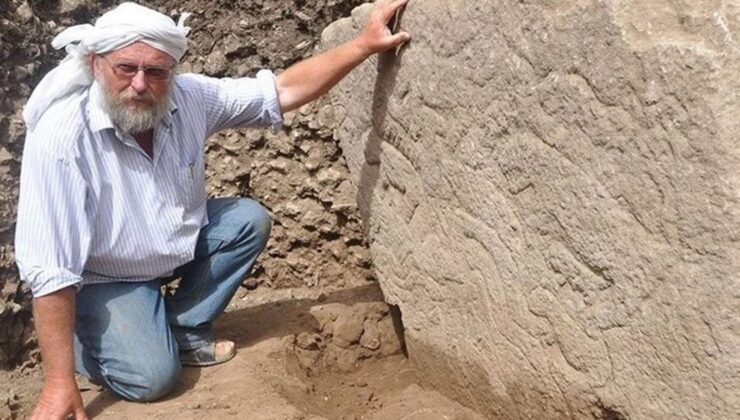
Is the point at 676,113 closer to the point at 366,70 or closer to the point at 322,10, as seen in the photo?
the point at 366,70

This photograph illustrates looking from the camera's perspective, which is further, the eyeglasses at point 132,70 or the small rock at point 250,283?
the small rock at point 250,283

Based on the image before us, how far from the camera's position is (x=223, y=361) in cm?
364

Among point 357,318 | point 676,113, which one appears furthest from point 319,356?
point 676,113

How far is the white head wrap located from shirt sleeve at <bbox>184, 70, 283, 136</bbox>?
0.26 m

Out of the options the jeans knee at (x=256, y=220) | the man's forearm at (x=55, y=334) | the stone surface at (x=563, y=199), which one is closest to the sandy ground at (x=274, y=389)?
the stone surface at (x=563, y=199)

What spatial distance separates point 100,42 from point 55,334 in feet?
2.92

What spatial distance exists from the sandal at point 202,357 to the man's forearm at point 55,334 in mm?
555

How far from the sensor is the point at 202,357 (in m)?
3.63

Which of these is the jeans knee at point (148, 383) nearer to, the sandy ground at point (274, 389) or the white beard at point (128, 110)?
the sandy ground at point (274, 389)

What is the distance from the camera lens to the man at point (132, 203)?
123 inches

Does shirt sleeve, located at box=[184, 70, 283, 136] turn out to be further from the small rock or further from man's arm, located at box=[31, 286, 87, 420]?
the small rock

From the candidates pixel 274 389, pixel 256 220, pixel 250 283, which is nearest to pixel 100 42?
pixel 256 220

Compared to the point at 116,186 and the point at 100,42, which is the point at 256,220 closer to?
the point at 116,186

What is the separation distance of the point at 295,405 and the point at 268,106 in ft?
3.33
